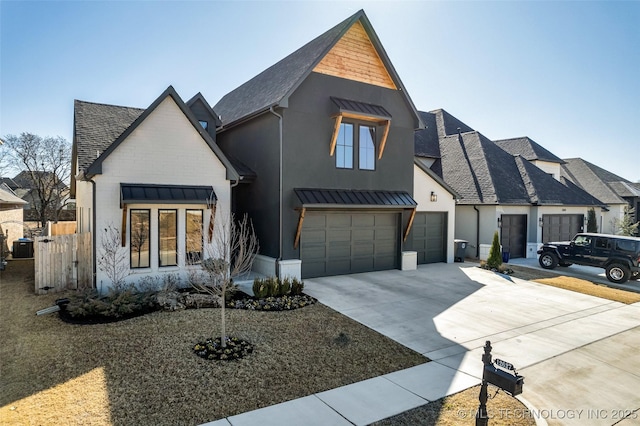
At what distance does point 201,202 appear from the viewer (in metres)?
11.5

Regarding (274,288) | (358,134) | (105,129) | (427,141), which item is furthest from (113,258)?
(427,141)

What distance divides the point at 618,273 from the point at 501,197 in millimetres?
6210

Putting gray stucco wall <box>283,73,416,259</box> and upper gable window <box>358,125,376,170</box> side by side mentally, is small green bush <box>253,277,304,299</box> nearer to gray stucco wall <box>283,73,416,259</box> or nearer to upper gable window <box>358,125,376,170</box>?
gray stucco wall <box>283,73,416,259</box>

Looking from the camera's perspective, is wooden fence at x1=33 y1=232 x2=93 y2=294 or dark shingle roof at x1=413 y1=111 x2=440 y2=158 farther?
dark shingle roof at x1=413 y1=111 x2=440 y2=158

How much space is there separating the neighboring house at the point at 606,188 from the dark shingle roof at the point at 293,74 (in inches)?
938

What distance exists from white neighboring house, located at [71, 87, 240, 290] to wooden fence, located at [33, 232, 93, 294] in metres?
0.81

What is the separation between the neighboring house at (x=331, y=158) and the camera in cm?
1352

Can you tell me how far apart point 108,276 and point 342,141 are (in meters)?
9.38

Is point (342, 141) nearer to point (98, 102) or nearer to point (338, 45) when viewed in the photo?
point (338, 45)

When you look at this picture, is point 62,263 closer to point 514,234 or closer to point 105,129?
point 105,129

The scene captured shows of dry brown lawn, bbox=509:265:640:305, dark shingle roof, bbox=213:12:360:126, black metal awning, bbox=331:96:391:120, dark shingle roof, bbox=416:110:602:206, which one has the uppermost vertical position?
dark shingle roof, bbox=213:12:360:126

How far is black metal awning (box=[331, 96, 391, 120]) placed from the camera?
551 inches

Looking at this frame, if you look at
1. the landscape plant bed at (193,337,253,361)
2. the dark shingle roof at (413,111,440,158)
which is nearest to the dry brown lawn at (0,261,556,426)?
the landscape plant bed at (193,337,253,361)

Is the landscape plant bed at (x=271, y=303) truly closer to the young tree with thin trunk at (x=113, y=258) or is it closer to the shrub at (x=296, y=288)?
the shrub at (x=296, y=288)
